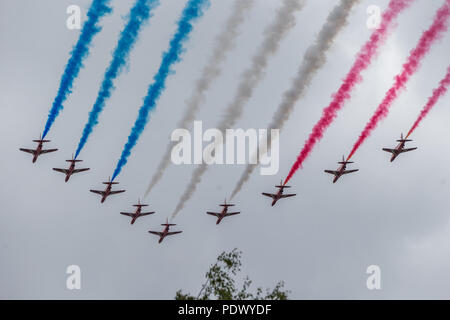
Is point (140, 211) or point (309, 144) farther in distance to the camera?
point (140, 211)

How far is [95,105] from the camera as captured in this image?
56125 millimetres
